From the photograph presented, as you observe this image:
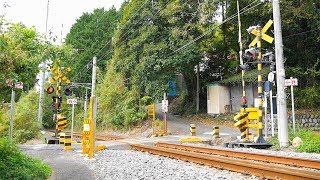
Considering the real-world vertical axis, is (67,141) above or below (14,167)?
above

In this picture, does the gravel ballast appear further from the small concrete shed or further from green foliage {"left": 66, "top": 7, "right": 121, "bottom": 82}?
green foliage {"left": 66, "top": 7, "right": 121, "bottom": 82}

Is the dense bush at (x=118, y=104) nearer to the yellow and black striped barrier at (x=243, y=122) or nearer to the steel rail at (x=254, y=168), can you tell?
the yellow and black striped barrier at (x=243, y=122)

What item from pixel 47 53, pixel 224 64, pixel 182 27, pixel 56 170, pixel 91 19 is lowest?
pixel 56 170

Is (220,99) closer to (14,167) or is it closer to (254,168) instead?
(254,168)

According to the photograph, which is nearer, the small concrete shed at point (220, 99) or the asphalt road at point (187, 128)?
the asphalt road at point (187, 128)

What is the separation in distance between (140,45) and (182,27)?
3706 millimetres

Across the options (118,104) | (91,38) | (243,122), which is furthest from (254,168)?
(91,38)

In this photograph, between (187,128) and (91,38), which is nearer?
(187,128)

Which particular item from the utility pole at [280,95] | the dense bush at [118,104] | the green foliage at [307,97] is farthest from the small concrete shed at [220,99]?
the utility pole at [280,95]

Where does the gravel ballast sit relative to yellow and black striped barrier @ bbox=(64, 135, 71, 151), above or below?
below

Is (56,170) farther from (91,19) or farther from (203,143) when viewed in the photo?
(91,19)

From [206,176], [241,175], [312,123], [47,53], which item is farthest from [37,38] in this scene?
[312,123]

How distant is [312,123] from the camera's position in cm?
2234

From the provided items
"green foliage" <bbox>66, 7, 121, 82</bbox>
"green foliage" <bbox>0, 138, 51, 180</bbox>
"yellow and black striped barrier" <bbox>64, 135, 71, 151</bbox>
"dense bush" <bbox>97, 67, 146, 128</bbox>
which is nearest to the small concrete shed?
"dense bush" <bbox>97, 67, 146, 128</bbox>
